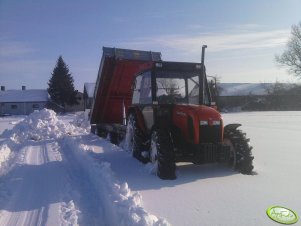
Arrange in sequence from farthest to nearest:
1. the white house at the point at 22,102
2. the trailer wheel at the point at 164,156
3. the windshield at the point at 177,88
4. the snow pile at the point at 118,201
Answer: the white house at the point at 22,102
the windshield at the point at 177,88
the trailer wheel at the point at 164,156
the snow pile at the point at 118,201

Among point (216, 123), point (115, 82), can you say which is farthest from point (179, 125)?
point (115, 82)

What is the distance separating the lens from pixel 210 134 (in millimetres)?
6688

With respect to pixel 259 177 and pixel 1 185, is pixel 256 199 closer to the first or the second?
pixel 259 177

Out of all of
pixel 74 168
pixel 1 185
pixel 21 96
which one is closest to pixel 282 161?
pixel 74 168

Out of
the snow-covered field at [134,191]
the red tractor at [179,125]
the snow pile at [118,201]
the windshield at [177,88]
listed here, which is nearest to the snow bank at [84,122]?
the snow-covered field at [134,191]

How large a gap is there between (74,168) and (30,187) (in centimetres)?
150

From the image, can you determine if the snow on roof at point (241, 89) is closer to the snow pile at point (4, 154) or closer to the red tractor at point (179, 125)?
the snow pile at point (4, 154)

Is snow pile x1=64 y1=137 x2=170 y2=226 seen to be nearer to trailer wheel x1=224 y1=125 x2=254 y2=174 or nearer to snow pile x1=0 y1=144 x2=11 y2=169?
trailer wheel x1=224 y1=125 x2=254 y2=174

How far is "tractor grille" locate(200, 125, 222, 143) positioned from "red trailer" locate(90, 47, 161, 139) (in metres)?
4.02

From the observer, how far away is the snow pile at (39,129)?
13.6 metres

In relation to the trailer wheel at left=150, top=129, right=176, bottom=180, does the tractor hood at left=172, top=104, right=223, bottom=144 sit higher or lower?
higher

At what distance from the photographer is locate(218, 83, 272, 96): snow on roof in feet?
185

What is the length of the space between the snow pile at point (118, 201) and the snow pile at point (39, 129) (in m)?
7.19

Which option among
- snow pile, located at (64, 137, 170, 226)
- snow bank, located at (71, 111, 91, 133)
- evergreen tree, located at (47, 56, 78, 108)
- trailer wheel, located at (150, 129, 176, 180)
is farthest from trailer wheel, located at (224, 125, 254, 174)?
evergreen tree, located at (47, 56, 78, 108)
